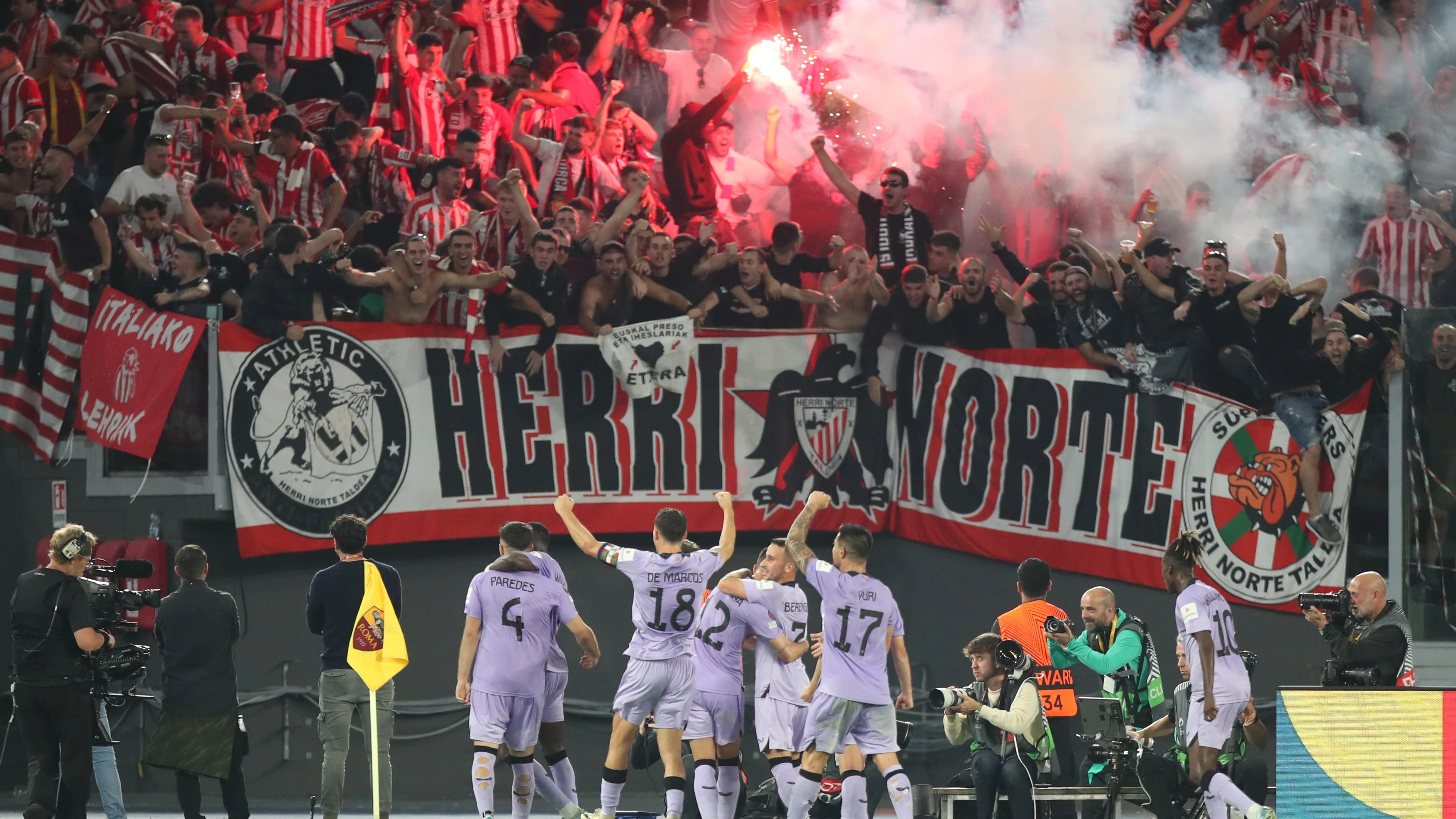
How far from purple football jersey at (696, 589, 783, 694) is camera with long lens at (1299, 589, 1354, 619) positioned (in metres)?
3.21

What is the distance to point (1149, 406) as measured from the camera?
1202 centimetres

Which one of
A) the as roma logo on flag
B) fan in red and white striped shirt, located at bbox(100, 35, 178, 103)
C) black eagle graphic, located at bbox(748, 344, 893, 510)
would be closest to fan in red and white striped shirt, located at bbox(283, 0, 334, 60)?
fan in red and white striped shirt, located at bbox(100, 35, 178, 103)

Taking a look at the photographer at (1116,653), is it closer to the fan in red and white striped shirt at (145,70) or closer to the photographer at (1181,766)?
the photographer at (1181,766)

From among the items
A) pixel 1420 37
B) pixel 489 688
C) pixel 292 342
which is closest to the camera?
pixel 489 688

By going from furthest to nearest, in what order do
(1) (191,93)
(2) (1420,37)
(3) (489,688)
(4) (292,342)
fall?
(2) (1420,37), (1) (191,93), (4) (292,342), (3) (489,688)

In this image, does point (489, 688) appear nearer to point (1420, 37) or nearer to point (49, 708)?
point (49, 708)

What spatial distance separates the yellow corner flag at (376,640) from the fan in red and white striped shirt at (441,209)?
4.76 meters

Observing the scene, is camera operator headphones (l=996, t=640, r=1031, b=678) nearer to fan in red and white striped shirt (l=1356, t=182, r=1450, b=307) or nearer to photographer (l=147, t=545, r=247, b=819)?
photographer (l=147, t=545, r=247, b=819)

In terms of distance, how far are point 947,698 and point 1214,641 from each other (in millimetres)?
1693

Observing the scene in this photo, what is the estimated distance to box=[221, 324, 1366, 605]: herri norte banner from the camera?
11.9 metres

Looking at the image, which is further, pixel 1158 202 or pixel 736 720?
pixel 1158 202

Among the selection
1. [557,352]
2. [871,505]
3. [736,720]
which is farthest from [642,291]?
[736,720]

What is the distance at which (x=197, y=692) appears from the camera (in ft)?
30.2

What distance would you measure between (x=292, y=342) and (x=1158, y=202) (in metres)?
7.80
